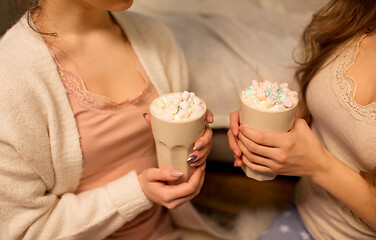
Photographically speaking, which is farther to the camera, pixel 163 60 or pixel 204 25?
pixel 204 25

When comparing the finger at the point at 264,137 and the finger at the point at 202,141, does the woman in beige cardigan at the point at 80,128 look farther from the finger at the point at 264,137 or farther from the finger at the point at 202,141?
the finger at the point at 264,137

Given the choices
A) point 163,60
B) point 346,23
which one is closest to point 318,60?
point 346,23

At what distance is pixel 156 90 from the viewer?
958 millimetres

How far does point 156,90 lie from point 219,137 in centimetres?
45

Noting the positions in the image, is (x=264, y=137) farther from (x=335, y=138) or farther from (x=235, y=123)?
(x=335, y=138)

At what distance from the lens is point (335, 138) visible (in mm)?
875

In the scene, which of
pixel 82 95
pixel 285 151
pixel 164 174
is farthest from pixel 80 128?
pixel 285 151

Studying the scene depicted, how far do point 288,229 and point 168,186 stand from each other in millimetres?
438

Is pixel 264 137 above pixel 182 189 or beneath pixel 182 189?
above

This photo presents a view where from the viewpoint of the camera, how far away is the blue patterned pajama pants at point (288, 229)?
968 millimetres

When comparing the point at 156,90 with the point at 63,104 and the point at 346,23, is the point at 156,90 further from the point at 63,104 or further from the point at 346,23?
the point at 346,23

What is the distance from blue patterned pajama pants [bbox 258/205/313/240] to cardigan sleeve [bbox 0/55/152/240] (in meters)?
0.40

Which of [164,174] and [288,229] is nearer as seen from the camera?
[164,174]

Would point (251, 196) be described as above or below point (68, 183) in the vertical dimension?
below
